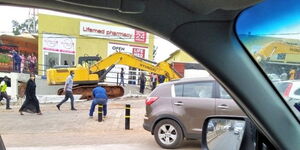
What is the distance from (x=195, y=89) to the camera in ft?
24.3

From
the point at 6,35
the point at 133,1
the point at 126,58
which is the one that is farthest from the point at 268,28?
Answer: the point at 6,35

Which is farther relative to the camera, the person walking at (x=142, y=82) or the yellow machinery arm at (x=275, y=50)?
the person walking at (x=142, y=82)

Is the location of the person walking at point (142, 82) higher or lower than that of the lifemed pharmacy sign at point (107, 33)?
lower

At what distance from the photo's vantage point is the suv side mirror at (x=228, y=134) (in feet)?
6.77

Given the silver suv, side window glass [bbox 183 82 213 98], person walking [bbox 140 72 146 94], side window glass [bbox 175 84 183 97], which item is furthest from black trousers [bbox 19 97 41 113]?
person walking [bbox 140 72 146 94]

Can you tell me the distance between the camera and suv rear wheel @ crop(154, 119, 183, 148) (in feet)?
23.7

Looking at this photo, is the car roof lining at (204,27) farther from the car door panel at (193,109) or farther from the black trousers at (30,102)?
the black trousers at (30,102)

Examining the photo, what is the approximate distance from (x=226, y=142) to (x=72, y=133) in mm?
7397

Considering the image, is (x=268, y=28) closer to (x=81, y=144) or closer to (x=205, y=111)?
(x=205, y=111)

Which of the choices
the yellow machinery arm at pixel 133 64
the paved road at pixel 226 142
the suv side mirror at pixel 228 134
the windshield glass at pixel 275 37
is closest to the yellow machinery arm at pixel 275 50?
the windshield glass at pixel 275 37

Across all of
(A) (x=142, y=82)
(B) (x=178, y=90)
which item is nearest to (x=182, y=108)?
(B) (x=178, y=90)

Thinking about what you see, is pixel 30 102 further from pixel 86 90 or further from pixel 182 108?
pixel 182 108

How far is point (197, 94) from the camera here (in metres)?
7.32

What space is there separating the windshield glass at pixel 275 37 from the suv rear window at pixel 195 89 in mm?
5463
